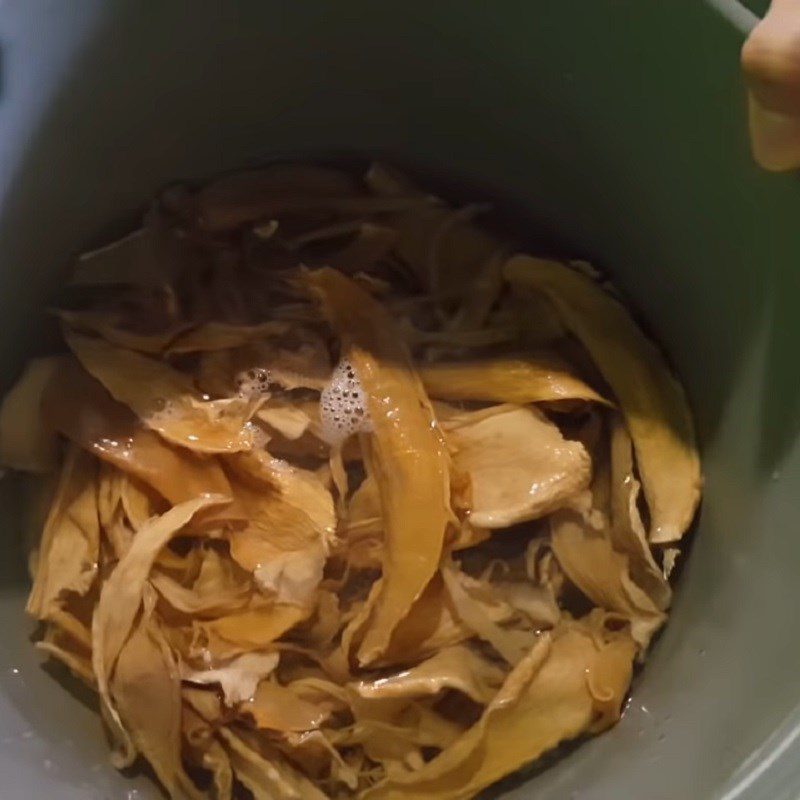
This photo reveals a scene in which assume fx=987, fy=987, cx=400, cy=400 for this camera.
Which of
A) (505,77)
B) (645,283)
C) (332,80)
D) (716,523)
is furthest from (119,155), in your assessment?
(716,523)

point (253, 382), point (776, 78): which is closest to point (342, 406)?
point (253, 382)

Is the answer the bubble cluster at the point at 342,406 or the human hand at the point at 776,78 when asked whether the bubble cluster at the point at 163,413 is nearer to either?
the bubble cluster at the point at 342,406

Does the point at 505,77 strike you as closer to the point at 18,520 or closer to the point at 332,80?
the point at 332,80

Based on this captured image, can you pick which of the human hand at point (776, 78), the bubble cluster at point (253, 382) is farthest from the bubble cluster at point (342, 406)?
the human hand at point (776, 78)

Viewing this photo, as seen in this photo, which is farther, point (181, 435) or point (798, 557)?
point (181, 435)

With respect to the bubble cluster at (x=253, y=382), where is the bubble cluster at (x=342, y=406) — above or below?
above

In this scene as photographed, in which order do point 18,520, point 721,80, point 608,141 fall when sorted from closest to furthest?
point 721,80
point 608,141
point 18,520

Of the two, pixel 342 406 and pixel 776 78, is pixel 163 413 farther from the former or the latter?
pixel 776 78
